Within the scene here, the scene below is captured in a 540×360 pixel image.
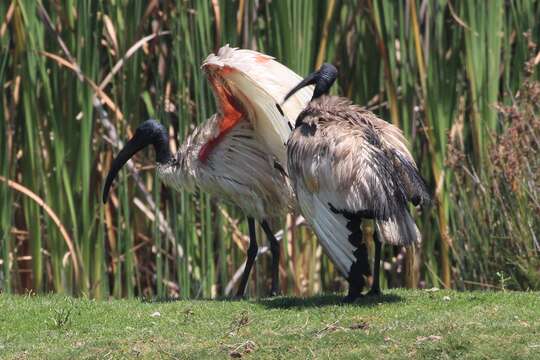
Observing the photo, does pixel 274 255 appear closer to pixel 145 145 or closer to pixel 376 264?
pixel 145 145

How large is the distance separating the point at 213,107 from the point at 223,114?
104 centimetres

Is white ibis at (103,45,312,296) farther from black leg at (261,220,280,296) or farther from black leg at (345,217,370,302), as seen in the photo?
black leg at (345,217,370,302)

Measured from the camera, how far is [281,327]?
672cm

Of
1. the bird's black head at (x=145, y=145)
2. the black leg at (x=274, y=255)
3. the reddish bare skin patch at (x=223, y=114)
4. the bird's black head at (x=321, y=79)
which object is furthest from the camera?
the bird's black head at (x=145, y=145)

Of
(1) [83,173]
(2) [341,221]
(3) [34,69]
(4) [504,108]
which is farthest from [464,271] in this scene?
(3) [34,69]

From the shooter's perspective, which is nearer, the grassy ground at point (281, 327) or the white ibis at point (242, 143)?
the grassy ground at point (281, 327)

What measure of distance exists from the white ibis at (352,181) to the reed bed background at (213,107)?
175cm

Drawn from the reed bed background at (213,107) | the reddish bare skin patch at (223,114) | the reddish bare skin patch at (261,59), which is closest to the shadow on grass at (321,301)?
the reddish bare skin patch at (223,114)

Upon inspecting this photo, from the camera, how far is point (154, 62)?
9.91 m

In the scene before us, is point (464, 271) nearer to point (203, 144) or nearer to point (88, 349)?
point (203, 144)

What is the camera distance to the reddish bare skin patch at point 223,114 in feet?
27.8

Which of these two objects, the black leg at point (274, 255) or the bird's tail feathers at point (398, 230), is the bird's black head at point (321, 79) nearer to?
the black leg at point (274, 255)

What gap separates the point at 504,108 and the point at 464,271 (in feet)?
4.10

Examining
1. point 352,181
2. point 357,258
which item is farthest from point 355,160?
point 357,258
